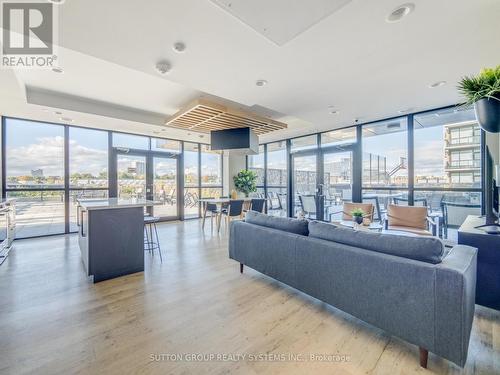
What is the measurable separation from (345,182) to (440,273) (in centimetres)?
493

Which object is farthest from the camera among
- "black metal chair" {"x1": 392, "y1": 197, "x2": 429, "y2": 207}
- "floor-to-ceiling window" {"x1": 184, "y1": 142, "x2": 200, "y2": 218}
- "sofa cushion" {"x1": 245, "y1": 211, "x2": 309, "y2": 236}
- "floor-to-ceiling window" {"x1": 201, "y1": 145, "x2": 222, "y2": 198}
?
"floor-to-ceiling window" {"x1": 201, "y1": 145, "x2": 222, "y2": 198}

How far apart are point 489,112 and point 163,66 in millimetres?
3008

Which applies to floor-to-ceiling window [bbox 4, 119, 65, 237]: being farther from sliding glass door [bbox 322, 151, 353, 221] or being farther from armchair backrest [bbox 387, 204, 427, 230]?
armchair backrest [bbox 387, 204, 427, 230]

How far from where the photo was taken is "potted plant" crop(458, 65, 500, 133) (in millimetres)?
1625

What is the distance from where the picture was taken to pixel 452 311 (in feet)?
4.62

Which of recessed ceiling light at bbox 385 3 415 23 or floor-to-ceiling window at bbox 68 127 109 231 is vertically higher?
recessed ceiling light at bbox 385 3 415 23

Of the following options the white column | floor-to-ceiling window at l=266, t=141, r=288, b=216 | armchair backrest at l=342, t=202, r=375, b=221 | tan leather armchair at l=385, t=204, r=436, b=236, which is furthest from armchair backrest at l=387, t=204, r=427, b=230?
the white column

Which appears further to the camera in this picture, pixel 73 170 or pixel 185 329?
pixel 73 170

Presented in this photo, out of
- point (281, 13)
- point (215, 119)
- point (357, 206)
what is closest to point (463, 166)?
point (357, 206)

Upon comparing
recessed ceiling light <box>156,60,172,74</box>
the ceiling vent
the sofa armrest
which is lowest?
the sofa armrest

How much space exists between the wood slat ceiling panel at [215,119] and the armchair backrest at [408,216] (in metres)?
2.93

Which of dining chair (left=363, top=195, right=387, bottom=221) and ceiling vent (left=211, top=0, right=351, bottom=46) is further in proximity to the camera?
dining chair (left=363, top=195, right=387, bottom=221)

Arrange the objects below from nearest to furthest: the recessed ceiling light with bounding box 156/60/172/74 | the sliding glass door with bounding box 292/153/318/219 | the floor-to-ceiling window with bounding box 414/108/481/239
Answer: the recessed ceiling light with bounding box 156/60/172/74 → the floor-to-ceiling window with bounding box 414/108/481/239 → the sliding glass door with bounding box 292/153/318/219

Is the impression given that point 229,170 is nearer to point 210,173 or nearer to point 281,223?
point 210,173
